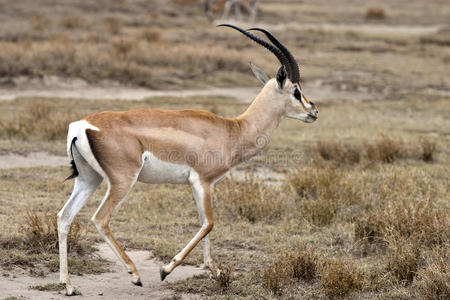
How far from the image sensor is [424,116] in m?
14.8

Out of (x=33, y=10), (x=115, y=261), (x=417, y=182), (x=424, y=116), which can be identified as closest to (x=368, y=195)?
(x=417, y=182)

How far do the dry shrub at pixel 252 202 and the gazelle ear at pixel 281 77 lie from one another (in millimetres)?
1904

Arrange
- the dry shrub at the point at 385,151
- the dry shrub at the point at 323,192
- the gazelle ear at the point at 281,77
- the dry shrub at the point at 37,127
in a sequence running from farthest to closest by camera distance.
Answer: the dry shrub at the point at 37,127 → the dry shrub at the point at 385,151 → the dry shrub at the point at 323,192 → the gazelle ear at the point at 281,77

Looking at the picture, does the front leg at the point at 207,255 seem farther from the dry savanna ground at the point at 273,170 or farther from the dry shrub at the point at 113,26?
the dry shrub at the point at 113,26

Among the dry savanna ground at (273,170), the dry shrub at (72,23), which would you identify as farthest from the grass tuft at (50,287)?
the dry shrub at (72,23)

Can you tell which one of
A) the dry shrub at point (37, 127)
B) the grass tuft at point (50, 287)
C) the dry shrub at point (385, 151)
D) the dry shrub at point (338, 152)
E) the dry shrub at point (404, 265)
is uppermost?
the dry shrub at point (404, 265)

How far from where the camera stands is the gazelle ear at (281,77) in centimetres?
589

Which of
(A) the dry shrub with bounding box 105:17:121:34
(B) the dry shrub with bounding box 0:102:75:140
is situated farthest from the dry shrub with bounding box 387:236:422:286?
(A) the dry shrub with bounding box 105:17:121:34

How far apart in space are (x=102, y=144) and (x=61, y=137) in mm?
6133

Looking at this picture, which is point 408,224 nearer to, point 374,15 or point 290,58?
point 290,58

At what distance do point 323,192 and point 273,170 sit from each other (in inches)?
85.4

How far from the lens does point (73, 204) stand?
5352 mm

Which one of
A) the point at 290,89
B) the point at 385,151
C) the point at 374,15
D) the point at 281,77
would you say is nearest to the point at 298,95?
the point at 290,89

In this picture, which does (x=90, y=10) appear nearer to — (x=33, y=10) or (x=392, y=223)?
(x=33, y=10)
